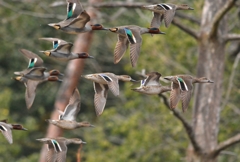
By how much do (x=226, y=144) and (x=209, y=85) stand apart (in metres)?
1.14

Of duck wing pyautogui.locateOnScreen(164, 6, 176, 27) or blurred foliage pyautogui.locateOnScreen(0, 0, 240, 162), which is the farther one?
blurred foliage pyautogui.locateOnScreen(0, 0, 240, 162)

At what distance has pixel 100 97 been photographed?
7328 mm

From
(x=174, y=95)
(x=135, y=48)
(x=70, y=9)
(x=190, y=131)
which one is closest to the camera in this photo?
(x=135, y=48)

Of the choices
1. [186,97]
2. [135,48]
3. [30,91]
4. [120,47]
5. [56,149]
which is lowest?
[56,149]

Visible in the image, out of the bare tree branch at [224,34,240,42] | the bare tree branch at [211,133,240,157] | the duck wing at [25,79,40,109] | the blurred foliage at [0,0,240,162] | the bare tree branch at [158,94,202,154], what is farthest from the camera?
the blurred foliage at [0,0,240,162]

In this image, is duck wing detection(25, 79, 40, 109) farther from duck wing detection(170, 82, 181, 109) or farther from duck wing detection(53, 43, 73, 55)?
duck wing detection(170, 82, 181, 109)

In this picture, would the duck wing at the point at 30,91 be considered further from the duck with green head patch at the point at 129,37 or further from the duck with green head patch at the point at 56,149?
the duck with green head patch at the point at 129,37

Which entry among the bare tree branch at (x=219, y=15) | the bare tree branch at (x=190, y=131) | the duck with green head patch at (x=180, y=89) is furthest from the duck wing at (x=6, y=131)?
the bare tree branch at (x=219, y=15)

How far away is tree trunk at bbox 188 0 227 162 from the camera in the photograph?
10266 millimetres

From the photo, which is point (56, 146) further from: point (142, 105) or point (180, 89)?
point (142, 105)

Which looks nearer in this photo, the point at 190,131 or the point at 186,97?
the point at 186,97

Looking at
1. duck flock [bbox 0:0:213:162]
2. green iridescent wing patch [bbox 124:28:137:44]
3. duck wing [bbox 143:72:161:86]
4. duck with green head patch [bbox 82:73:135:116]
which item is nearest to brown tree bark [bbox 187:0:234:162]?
duck flock [bbox 0:0:213:162]

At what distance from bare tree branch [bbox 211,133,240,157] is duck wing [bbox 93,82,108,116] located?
2435mm

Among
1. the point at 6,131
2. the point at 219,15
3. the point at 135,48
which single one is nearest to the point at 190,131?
the point at 219,15
